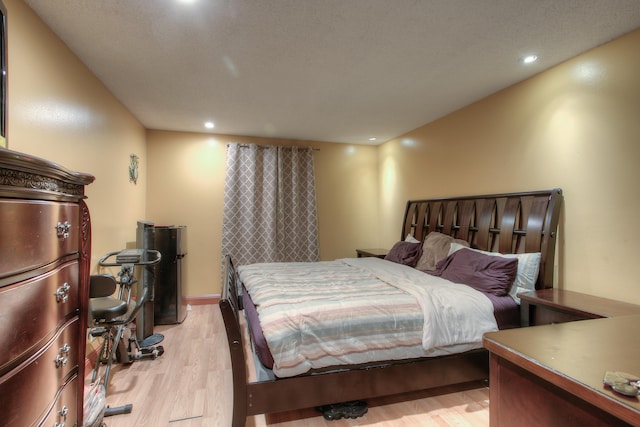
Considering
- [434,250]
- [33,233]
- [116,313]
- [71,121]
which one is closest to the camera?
[33,233]

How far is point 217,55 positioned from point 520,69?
2.46 meters

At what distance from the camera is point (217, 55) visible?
225 centimetres

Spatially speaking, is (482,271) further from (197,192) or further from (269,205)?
(197,192)

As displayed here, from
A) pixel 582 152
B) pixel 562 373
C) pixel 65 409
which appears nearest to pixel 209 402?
pixel 65 409

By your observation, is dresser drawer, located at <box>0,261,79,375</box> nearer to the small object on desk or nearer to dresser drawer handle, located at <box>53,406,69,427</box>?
dresser drawer handle, located at <box>53,406,69,427</box>

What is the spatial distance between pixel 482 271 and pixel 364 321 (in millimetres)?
1256

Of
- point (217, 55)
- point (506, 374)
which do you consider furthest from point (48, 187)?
point (217, 55)

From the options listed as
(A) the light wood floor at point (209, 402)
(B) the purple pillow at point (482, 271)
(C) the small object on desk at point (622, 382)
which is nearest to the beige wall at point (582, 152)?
(B) the purple pillow at point (482, 271)

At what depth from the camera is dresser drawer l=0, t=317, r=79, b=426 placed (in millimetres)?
750

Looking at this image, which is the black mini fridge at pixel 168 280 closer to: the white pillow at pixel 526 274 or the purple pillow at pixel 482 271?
the purple pillow at pixel 482 271

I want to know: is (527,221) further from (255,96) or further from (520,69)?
(255,96)

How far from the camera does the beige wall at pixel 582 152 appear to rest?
199 centimetres

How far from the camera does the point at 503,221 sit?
9.04 ft

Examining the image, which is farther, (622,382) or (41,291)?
(41,291)
